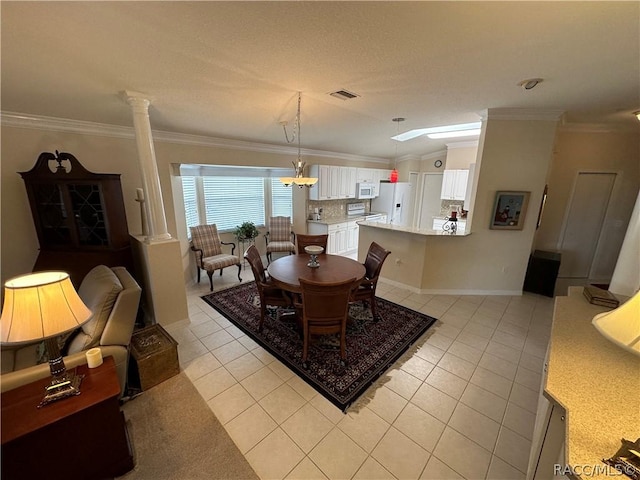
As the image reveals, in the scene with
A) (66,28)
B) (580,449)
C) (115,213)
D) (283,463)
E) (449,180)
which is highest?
(66,28)

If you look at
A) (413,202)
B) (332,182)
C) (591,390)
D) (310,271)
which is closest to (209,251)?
(310,271)

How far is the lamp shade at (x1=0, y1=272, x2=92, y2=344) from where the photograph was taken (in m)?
1.23

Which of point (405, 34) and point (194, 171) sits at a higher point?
point (405, 34)

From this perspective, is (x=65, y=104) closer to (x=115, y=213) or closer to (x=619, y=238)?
(x=115, y=213)

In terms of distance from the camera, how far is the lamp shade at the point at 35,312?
123 cm

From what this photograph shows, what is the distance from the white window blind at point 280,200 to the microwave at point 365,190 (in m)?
1.93

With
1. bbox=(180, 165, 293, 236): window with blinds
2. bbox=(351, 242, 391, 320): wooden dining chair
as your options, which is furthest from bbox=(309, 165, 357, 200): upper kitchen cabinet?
bbox=(351, 242, 391, 320): wooden dining chair

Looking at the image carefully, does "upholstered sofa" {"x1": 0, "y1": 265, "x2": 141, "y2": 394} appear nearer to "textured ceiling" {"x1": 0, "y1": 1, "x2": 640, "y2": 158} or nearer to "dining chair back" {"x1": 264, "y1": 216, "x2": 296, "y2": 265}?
"textured ceiling" {"x1": 0, "y1": 1, "x2": 640, "y2": 158}

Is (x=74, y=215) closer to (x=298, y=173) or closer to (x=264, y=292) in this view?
(x=264, y=292)

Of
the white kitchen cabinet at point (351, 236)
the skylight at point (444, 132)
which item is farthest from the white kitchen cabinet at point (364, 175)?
the skylight at point (444, 132)

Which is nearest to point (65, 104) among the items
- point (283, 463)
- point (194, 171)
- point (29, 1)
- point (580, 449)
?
point (29, 1)

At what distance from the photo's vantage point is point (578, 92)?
260 centimetres

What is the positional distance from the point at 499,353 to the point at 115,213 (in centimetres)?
470

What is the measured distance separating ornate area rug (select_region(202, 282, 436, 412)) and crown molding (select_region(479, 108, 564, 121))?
9.61 feet
